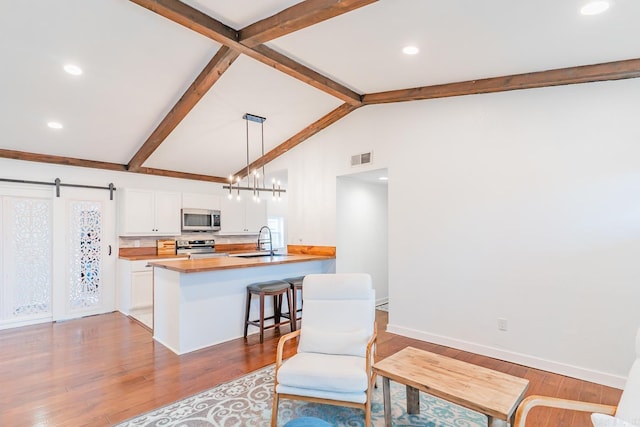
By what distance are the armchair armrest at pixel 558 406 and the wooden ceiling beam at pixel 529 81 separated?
9.08 ft

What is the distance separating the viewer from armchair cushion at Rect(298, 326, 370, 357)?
8.97 ft

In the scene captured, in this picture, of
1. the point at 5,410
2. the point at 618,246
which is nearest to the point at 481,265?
the point at 618,246

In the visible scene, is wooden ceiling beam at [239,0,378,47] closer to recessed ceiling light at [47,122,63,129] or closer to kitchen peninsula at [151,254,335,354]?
kitchen peninsula at [151,254,335,354]

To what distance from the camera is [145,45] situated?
3199 mm

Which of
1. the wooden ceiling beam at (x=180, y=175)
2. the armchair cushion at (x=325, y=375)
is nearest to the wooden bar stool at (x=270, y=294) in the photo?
the armchair cushion at (x=325, y=375)

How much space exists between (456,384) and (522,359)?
1.92 m

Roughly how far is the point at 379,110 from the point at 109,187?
14.8ft

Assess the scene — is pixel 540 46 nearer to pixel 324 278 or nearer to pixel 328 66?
pixel 328 66

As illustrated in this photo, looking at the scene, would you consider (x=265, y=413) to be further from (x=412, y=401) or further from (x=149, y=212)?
(x=149, y=212)

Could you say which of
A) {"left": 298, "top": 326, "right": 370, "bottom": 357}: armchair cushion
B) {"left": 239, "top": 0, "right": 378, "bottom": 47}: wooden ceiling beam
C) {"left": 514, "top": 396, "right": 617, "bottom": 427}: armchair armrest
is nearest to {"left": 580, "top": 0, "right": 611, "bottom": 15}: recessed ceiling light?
{"left": 239, "top": 0, "right": 378, "bottom": 47}: wooden ceiling beam

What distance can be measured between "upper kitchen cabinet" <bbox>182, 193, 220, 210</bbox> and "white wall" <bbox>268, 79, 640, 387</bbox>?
351 cm

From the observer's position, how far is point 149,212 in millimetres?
5820

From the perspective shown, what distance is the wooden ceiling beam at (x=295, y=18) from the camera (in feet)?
8.05

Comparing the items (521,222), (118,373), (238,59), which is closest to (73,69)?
(238,59)
